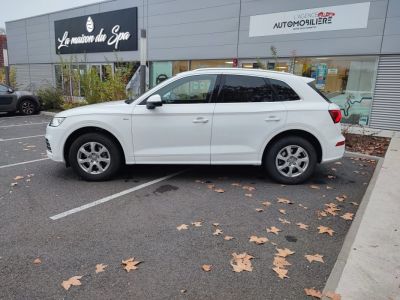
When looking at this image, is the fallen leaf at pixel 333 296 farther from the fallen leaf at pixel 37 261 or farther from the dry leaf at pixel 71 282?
the fallen leaf at pixel 37 261

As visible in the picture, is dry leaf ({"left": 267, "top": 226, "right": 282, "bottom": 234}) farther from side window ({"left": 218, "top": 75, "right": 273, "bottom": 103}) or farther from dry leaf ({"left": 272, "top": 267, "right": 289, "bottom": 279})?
side window ({"left": 218, "top": 75, "right": 273, "bottom": 103})

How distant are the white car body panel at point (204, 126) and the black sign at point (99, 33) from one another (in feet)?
41.5

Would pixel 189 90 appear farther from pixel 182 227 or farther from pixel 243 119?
pixel 182 227

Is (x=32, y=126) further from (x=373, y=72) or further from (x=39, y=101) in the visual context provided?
(x=373, y=72)

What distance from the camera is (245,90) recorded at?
17.5 ft

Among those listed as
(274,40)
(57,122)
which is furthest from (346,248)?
(274,40)

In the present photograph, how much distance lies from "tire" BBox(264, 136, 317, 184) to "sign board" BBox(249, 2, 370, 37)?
7323 mm

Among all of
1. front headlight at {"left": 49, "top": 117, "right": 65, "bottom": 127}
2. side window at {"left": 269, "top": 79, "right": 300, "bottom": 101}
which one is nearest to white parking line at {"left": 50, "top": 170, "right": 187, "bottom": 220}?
front headlight at {"left": 49, "top": 117, "right": 65, "bottom": 127}

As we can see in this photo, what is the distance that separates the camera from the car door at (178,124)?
17.0 feet

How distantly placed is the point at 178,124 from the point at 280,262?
2.73 meters

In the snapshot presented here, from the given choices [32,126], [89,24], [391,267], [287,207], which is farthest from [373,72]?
[89,24]

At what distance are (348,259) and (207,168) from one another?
356 centimetres

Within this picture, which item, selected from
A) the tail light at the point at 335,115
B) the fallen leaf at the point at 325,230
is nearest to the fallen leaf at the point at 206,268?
the fallen leaf at the point at 325,230

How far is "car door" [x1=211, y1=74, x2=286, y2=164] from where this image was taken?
5.20m
